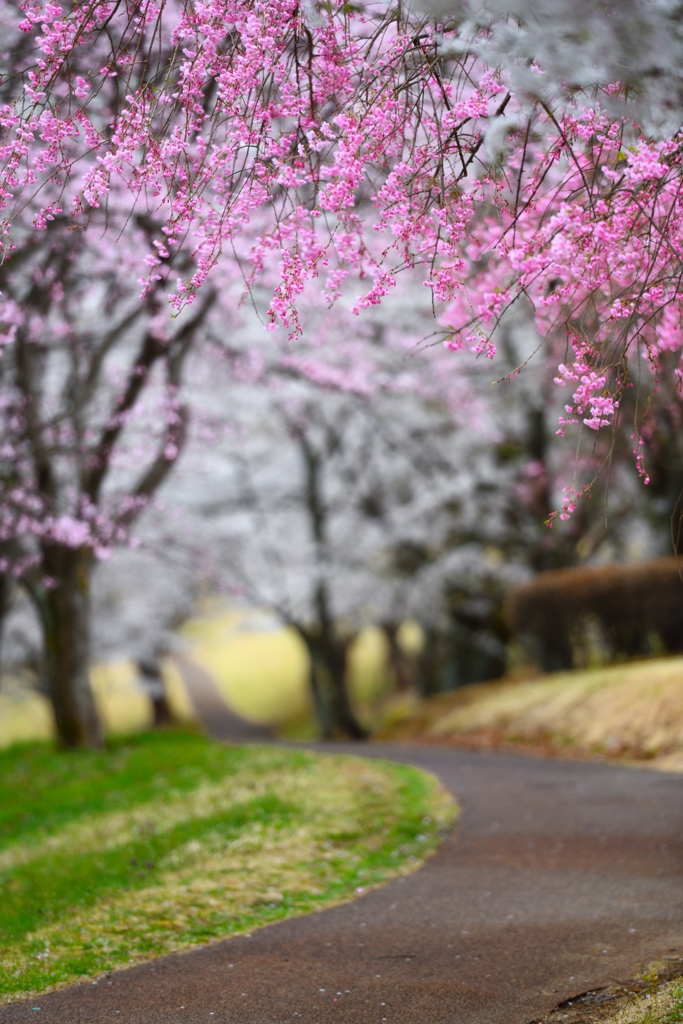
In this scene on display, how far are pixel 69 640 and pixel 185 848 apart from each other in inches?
294

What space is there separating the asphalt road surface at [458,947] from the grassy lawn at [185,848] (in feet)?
1.19

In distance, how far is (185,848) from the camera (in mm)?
7852

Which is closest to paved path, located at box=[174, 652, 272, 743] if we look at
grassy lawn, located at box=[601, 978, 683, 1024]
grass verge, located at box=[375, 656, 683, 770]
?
grass verge, located at box=[375, 656, 683, 770]

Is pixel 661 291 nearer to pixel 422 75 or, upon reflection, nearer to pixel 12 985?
pixel 422 75

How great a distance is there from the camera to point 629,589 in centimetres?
1509

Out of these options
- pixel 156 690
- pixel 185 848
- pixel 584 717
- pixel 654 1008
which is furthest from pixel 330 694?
pixel 654 1008

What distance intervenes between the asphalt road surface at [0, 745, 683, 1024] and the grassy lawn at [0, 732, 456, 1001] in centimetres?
36

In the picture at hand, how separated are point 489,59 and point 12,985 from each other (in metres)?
5.30

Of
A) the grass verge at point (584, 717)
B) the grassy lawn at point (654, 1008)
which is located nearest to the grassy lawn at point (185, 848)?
the grassy lawn at point (654, 1008)

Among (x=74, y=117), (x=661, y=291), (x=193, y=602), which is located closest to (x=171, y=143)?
(x=74, y=117)

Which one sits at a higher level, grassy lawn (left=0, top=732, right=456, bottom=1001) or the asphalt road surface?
grassy lawn (left=0, top=732, right=456, bottom=1001)

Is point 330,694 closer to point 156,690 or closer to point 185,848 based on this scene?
point 156,690

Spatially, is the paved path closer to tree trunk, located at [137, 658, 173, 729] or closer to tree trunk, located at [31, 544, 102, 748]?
tree trunk, located at [137, 658, 173, 729]

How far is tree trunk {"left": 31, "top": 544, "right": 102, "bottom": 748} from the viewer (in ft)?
47.9
